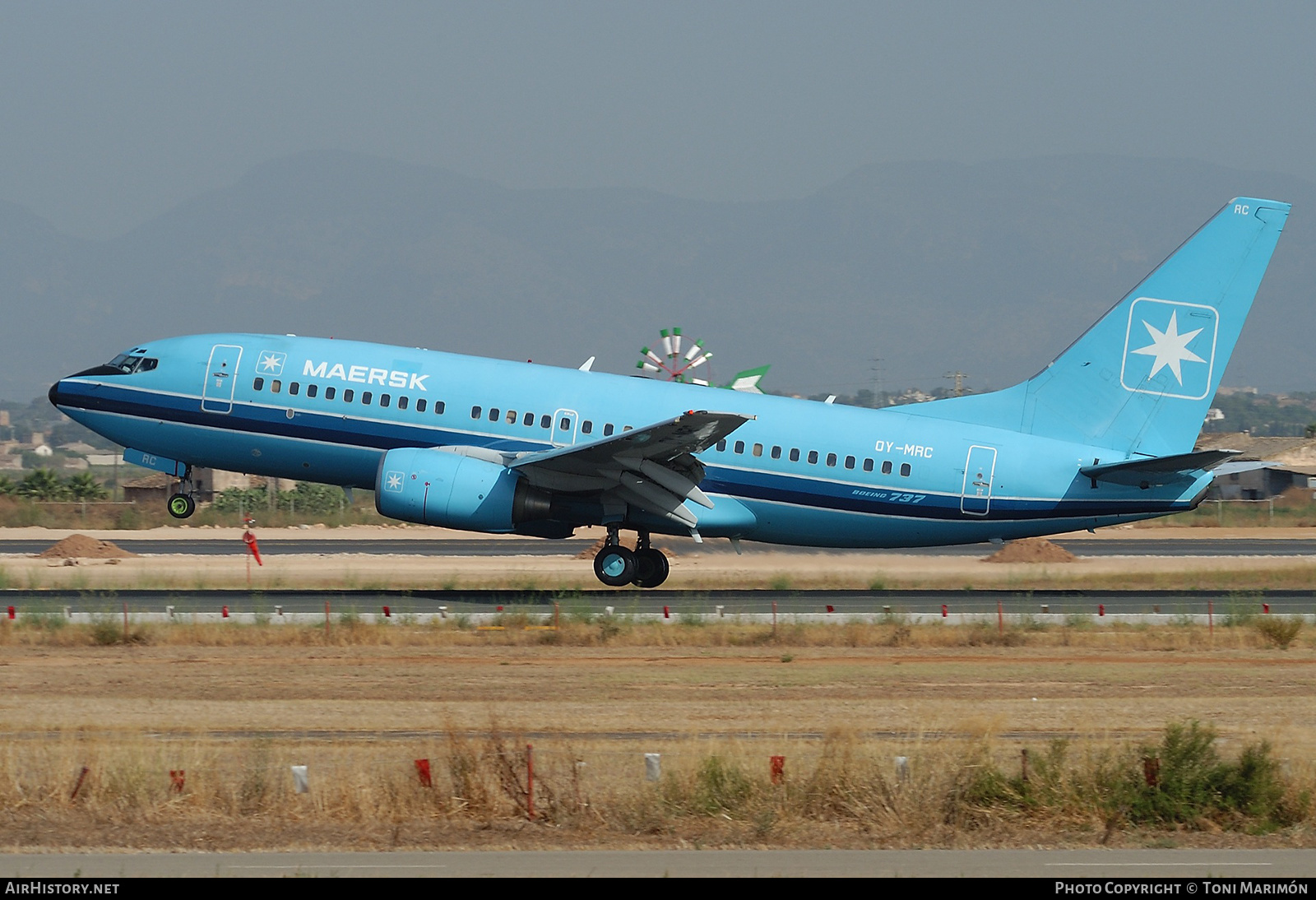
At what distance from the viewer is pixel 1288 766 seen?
52.4 ft

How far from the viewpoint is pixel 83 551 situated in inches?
1859

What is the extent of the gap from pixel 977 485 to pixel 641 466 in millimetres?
7662

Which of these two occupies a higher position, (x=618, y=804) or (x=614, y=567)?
(x=614, y=567)

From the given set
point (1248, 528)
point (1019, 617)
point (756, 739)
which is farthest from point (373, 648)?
point (1248, 528)

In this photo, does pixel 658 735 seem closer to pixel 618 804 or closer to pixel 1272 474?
pixel 618 804

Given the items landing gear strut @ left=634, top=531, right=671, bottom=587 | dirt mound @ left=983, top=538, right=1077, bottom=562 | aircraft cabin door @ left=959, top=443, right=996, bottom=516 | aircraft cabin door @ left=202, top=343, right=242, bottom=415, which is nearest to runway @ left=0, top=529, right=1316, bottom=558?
dirt mound @ left=983, top=538, right=1077, bottom=562

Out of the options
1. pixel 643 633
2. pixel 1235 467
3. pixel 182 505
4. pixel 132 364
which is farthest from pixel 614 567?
pixel 1235 467

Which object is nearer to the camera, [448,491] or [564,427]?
[448,491]

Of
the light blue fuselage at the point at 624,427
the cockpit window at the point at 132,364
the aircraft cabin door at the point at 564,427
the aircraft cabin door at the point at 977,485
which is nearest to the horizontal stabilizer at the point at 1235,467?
the light blue fuselage at the point at 624,427

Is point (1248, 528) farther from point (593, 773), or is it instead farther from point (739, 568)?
point (593, 773)

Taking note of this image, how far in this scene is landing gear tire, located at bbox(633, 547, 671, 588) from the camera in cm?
3522

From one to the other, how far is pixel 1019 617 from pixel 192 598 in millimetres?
17944

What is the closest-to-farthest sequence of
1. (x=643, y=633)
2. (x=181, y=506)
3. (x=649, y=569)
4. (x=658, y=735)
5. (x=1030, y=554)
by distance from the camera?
(x=658, y=735)
(x=643, y=633)
(x=181, y=506)
(x=649, y=569)
(x=1030, y=554)

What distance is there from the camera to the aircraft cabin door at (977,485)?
1325 inches
